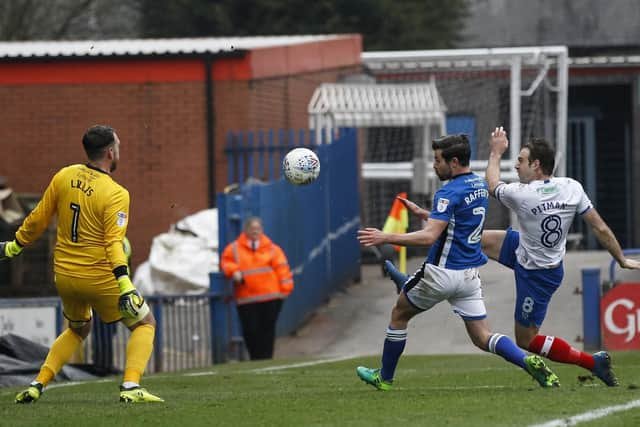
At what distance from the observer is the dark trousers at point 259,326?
593 inches

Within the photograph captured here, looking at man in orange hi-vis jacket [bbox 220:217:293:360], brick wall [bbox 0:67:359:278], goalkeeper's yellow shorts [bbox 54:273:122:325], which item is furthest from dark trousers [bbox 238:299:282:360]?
goalkeeper's yellow shorts [bbox 54:273:122:325]

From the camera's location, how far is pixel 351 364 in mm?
13711

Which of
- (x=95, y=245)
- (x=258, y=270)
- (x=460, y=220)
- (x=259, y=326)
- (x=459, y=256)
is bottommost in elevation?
(x=259, y=326)

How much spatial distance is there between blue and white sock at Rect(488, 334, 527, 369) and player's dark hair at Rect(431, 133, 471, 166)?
1197mm

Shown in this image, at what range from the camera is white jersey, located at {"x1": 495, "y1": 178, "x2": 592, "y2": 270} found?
367 inches

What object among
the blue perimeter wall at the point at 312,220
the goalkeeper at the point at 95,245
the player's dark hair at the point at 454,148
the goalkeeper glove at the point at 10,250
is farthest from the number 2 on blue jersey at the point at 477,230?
the blue perimeter wall at the point at 312,220

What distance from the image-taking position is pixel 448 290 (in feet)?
29.8

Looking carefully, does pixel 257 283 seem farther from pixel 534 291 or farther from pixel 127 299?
pixel 127 299

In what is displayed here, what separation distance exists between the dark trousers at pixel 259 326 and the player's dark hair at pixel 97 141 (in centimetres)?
614

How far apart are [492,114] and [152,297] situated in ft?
42.5

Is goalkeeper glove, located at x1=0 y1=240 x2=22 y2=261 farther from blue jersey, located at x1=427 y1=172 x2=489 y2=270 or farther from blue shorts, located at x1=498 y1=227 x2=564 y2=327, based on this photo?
blue shorts, located at x1=498 y1=227 x2=564 y2=327

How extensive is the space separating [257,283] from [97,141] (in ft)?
20.2

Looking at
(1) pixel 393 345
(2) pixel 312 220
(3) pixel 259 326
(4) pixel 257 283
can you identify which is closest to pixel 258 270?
(4) pixel 257 283

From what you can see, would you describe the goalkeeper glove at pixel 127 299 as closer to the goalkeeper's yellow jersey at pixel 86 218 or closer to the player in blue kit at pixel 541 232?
the goalkeeper's yellow jersey at pixel 86 218
